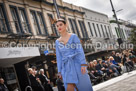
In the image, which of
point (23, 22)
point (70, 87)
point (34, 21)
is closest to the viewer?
point (70, 87)

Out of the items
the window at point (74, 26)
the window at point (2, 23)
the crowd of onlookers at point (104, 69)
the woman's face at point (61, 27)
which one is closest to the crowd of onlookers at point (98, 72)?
the crowd of onlookers at point (104, 69)

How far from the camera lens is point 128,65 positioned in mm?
11875

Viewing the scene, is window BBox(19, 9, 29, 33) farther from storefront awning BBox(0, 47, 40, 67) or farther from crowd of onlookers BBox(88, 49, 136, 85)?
crowd of onlookers BBox(88, 49, 136, 85)

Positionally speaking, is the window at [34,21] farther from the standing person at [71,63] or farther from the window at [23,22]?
the standing person at [71,63]

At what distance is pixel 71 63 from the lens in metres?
3.25

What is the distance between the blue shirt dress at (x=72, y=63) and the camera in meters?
3.21

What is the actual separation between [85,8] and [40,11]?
12.2 m

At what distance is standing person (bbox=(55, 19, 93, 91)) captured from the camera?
10.5 feet

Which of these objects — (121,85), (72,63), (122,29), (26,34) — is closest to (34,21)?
(26,34)

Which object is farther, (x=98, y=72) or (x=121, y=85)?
(x=98, y=72)

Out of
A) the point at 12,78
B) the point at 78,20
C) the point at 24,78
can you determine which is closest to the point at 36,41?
the point at 12,78

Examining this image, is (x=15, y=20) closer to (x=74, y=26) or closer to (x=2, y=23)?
(x=2, y=23)

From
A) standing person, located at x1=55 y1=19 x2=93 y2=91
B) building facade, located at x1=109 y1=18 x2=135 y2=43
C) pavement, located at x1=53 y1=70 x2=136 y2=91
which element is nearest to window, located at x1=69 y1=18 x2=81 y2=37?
building facade, located at x1=109 y1=18 x2=135 y2=43

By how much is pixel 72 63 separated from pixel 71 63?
2 cm
